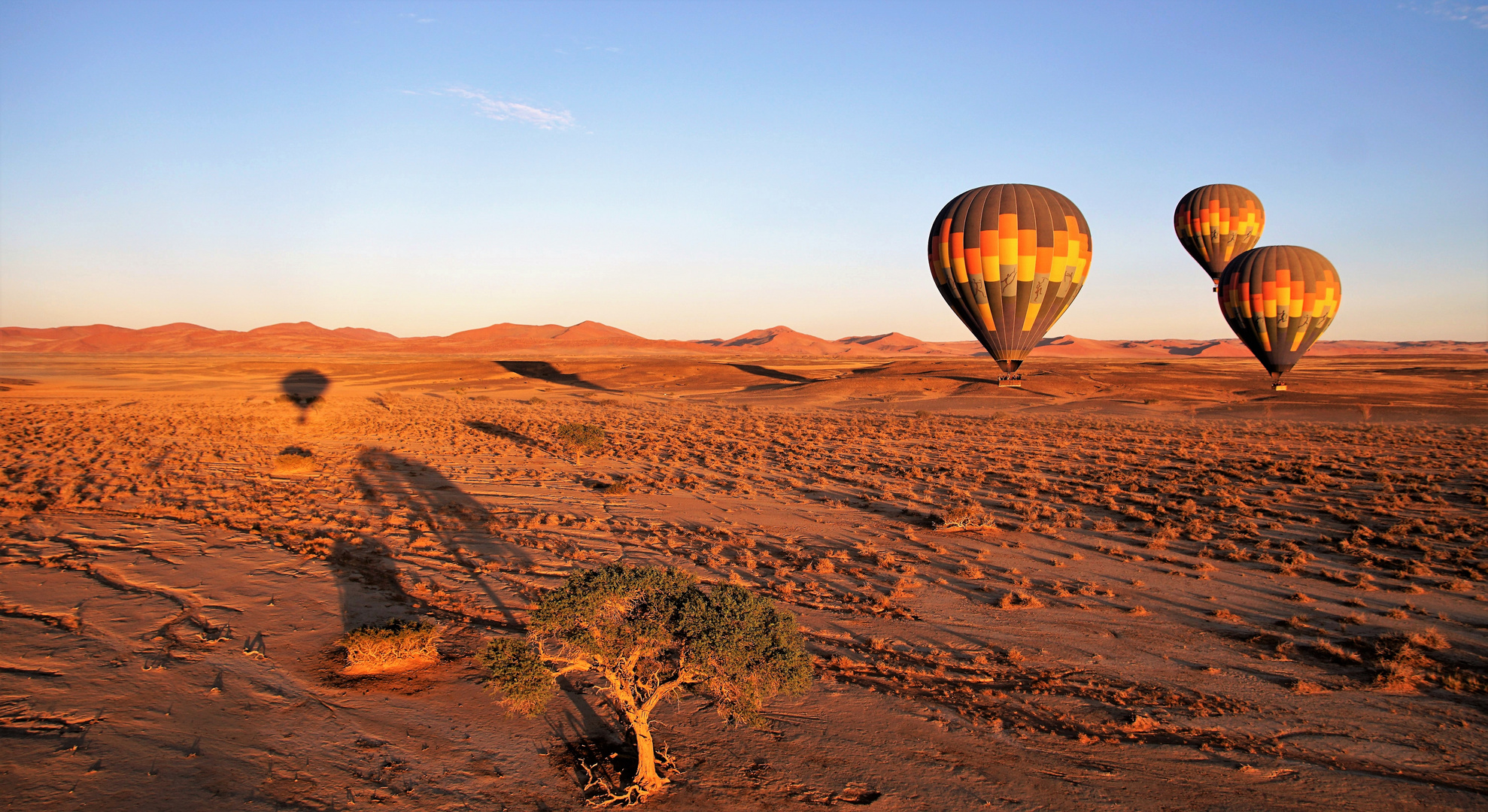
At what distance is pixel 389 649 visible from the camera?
714 cm

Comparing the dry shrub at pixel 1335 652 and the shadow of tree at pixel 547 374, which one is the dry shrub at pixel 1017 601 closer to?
the dry shrub at pixel 1335 652

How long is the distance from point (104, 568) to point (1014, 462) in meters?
19.9

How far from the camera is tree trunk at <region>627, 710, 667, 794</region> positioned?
5254mm

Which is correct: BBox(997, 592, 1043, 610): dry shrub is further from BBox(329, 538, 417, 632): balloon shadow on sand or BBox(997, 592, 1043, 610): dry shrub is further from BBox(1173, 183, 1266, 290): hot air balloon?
BBox(1173, 183, 1266, 290): hot air balloon

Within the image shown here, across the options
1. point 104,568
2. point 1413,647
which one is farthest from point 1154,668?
point 104,568

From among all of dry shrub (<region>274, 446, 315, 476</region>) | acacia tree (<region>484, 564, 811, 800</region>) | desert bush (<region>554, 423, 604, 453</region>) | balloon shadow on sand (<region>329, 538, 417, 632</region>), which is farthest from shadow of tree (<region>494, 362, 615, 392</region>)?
acacia tree (<region>484, 564, 811, 800</region>)

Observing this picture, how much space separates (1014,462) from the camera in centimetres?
2116

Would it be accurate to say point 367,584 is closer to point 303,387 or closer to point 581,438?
point 581,438

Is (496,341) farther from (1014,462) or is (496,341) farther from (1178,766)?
(1178,766)

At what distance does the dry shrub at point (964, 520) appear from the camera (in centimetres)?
1342

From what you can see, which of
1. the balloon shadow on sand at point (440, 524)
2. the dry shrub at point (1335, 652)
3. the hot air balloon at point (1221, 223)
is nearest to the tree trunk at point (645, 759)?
the balloon shadow on sand at point (440, 524)

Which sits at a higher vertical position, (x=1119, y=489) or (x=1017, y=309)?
(x=1017, y=309)

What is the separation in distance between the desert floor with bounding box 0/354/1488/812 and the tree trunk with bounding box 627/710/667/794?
0.44 ft

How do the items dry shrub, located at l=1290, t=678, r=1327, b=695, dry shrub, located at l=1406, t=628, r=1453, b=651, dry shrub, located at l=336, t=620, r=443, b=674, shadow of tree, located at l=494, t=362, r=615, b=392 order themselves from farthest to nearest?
shadow of tree, located at l=494, t=362, r=615, b=392, dry shrub, located at l=1406, t=628, r=1453, b=651, dry shrub, located at l=336, t=620, r=443, b=674, dry shrub, located at l=1290, t=678, r=1327, b=695
